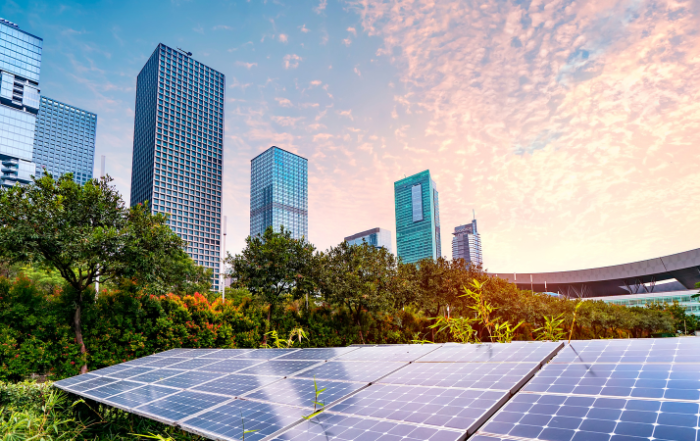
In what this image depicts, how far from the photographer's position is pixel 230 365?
8281 mm

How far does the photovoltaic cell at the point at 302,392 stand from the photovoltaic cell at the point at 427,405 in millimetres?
263

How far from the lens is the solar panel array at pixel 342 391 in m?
3.65

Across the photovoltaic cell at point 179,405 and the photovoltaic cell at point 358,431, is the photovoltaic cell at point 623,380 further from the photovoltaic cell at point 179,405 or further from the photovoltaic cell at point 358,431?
the photovoltaic cell at point 179,405

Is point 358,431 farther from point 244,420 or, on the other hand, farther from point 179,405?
point 179,405

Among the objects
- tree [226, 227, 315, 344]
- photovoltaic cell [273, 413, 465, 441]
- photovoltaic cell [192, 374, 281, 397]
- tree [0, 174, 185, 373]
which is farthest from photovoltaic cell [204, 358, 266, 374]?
tree [226, 227, 315, 344]

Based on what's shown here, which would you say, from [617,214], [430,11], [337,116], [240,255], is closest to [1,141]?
[337,116]

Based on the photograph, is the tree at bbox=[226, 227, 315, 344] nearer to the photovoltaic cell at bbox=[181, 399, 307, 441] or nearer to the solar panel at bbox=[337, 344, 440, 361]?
the solar panel at bbox=[337, 344, 440, 361]

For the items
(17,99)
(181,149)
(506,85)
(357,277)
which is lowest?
(357,277)

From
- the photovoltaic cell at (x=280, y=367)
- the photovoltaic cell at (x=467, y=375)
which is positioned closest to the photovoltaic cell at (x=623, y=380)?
the photovoltaic cell at (x=467, y=375)

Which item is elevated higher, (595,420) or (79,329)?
(595,420)

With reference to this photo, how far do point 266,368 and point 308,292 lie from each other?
15.2 meters

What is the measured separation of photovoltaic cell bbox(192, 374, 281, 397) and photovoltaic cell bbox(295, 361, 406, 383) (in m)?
0.66

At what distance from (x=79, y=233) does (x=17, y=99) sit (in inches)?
5664

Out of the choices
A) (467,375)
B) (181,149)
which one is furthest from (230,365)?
(181,149)
